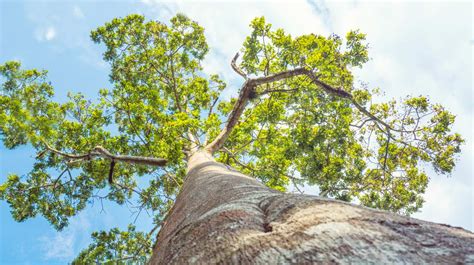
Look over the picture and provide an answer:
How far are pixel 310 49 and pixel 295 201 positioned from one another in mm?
7411

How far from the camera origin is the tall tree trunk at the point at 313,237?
850mm

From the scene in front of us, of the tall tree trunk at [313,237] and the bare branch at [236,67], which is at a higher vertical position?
the bare branch at [236,67]

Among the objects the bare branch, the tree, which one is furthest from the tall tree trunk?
the bare branch

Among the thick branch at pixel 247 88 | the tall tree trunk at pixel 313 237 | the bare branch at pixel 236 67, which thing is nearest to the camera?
the tall tree trunk at pixel 313 237

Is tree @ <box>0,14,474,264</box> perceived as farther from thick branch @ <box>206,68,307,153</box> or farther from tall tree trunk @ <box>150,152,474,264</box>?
tall tree trunk @ <box>150,152,474,264</box>

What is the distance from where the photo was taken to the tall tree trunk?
85cm

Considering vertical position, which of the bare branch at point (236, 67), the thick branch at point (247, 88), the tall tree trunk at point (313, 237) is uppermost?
the bare branch at point (236, 67)

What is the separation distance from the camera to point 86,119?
927 cm

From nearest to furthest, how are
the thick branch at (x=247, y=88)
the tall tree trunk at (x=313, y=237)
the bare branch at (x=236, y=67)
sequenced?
the tall tree trunk at (x=313, y=237)
the thick branch at (x=247, y=88)
the bare branch at (x=236, y=67)

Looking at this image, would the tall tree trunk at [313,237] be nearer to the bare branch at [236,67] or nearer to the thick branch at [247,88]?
the thick branch at [247,88]

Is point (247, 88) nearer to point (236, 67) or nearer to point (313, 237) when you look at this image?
point (236, 67)

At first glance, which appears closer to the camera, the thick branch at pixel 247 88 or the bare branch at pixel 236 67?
the thick branch at pixel 247 88

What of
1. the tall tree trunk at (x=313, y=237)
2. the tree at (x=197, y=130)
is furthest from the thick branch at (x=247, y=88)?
the tall tree trunk at (x=313, y=237)

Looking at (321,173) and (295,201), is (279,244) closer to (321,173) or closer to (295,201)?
(295,201)
